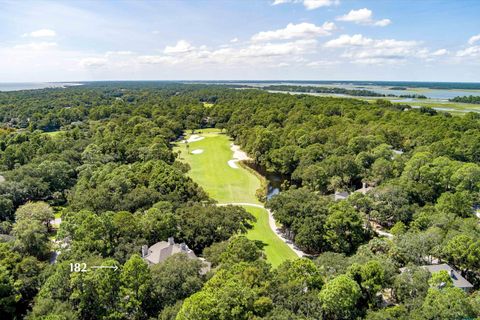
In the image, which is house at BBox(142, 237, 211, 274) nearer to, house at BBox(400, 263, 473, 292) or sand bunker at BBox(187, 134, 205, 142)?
house at BBox(400, 263, 473, 292)

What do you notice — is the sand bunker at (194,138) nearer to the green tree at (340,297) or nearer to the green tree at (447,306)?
the green tree at (340,297)

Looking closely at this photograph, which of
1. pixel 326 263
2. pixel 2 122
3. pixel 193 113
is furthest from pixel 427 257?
pixel 2 122

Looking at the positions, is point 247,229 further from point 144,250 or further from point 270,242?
point 144,250

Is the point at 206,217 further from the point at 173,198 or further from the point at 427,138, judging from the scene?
the point at 427,138

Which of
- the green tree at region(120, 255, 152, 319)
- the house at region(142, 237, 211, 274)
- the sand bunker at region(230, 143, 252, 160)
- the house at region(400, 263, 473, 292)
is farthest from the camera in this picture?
the sand bunker at region(230, 143, 252, 160)

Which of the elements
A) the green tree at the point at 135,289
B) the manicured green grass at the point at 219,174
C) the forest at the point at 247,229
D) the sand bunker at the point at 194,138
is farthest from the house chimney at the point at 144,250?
the sand bunker at the point at 194,138

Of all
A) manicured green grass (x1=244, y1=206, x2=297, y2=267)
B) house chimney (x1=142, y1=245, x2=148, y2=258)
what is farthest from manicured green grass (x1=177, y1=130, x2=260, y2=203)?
house chimney (x1=142, y1=245, x2=148, y2=258)
